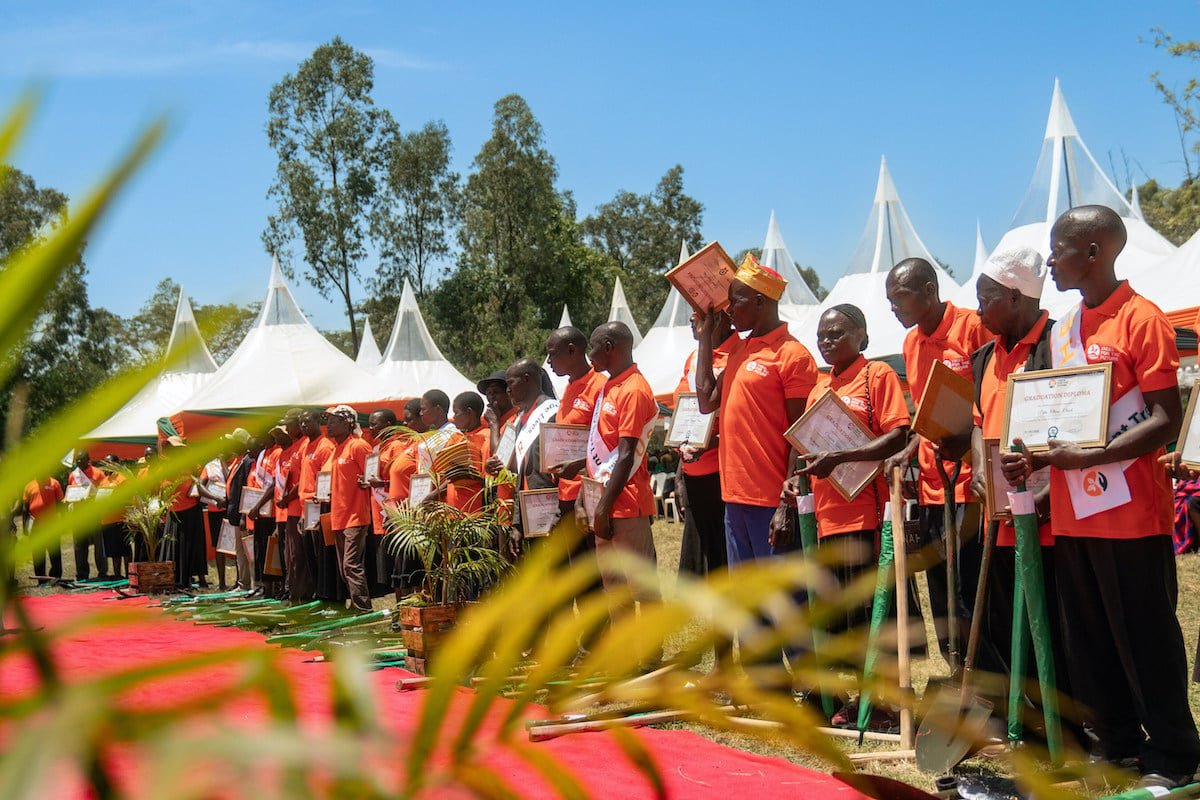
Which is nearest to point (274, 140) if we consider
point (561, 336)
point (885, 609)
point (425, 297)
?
point (425, 297)

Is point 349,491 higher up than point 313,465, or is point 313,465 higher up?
point 313,465

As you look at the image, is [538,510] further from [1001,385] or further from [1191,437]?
[1191,437]

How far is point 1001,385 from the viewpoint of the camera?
168 inches

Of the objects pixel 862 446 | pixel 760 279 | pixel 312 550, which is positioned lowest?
pixel 312 550

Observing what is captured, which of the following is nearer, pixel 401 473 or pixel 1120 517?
pixel 1120 517

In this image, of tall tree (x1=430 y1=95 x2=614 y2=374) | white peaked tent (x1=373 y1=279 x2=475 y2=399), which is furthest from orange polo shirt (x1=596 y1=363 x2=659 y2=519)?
tall tree (x1=430 y1=95 x2=614 y2=374)

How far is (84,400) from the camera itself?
0.41 metres

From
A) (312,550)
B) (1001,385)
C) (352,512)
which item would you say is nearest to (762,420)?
(1001,385)

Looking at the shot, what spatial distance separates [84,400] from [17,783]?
0.15 metres

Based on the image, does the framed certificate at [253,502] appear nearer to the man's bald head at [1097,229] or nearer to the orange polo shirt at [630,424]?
the orange polo shirt at [630,424]

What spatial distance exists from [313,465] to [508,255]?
2924cm

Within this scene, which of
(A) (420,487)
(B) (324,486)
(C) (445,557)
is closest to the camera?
(C) (445,557)

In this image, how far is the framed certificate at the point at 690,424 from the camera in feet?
19.8

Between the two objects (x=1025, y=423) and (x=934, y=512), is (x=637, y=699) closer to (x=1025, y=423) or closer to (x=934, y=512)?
(x=1025, y=423)
